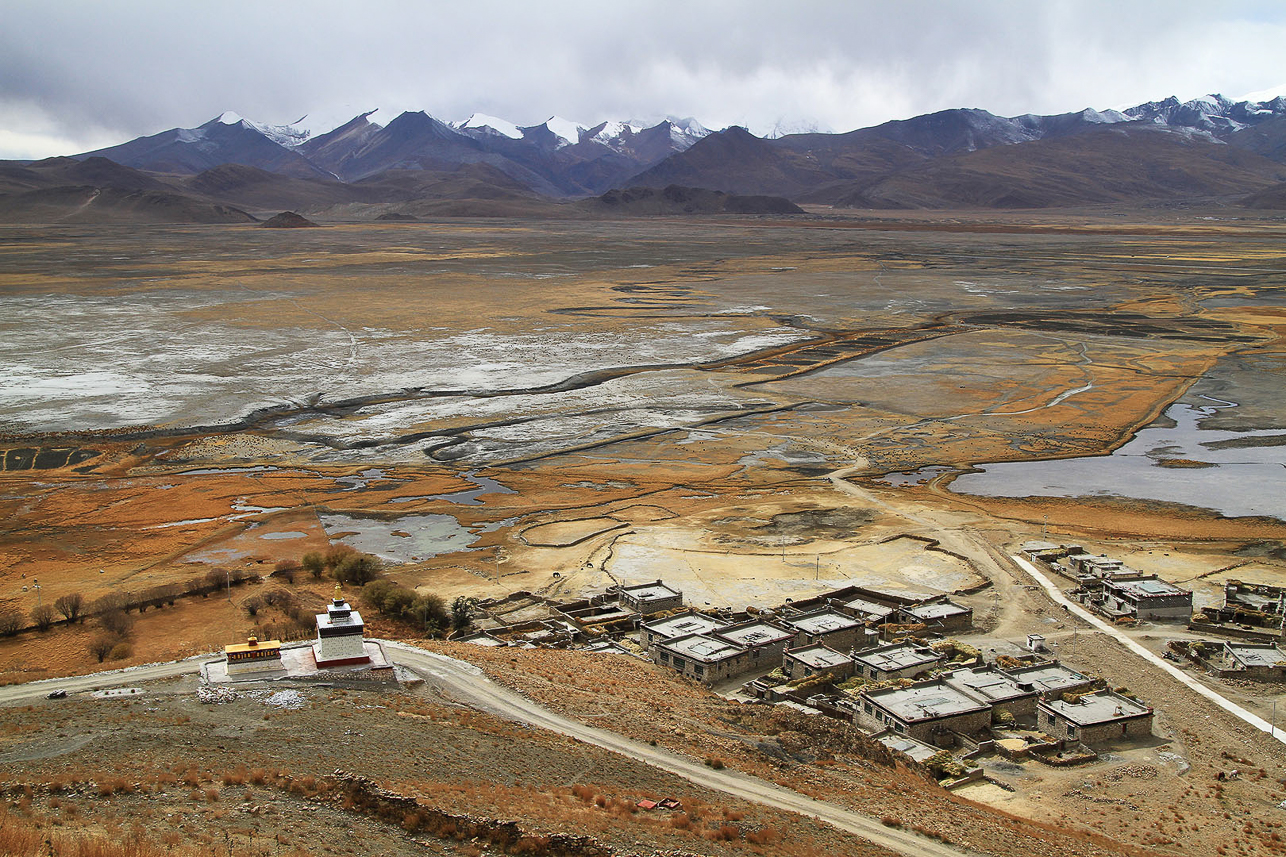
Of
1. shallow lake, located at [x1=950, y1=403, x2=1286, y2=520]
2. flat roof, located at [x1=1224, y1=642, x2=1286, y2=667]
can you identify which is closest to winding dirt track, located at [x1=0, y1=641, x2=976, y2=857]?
flat roof, located at [x1=1224, y1=642, x2=1286, y2=667]

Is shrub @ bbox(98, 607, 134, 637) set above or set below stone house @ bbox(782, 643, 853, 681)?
above

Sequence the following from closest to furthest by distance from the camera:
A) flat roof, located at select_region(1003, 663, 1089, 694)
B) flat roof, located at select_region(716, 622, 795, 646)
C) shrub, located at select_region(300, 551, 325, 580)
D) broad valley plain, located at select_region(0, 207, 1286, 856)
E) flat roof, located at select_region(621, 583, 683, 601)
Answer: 1. broad valley plain, located at select_region(0, 207, 1286, 856)
2. flat roof, located at select_region(1003, 663, 1089, 694)
3. flat roof, located at select_region(716, 622, 795, 646)
4. flat roof, located at select_region(621, 583, 683, 601)
5. shrub, located at select_region(300, 551, 325, 580)

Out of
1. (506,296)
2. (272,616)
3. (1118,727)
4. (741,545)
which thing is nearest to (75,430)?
(272,616)

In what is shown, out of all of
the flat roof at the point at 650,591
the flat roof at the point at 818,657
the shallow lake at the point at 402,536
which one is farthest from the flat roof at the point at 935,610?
the shallow lake at the point at 402,536

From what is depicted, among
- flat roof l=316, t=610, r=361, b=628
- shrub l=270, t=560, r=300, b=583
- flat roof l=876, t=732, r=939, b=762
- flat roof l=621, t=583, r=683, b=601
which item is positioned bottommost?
→ flat roof l=876, t=732, r=939, b=762

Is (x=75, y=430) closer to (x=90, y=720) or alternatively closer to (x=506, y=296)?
(x=90, y=720)

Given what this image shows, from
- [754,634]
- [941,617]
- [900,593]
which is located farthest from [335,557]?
[941,617]

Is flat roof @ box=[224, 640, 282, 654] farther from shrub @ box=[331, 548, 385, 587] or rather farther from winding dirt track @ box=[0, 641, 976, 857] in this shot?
shrub @ box=[331, 548, 385, 587]
